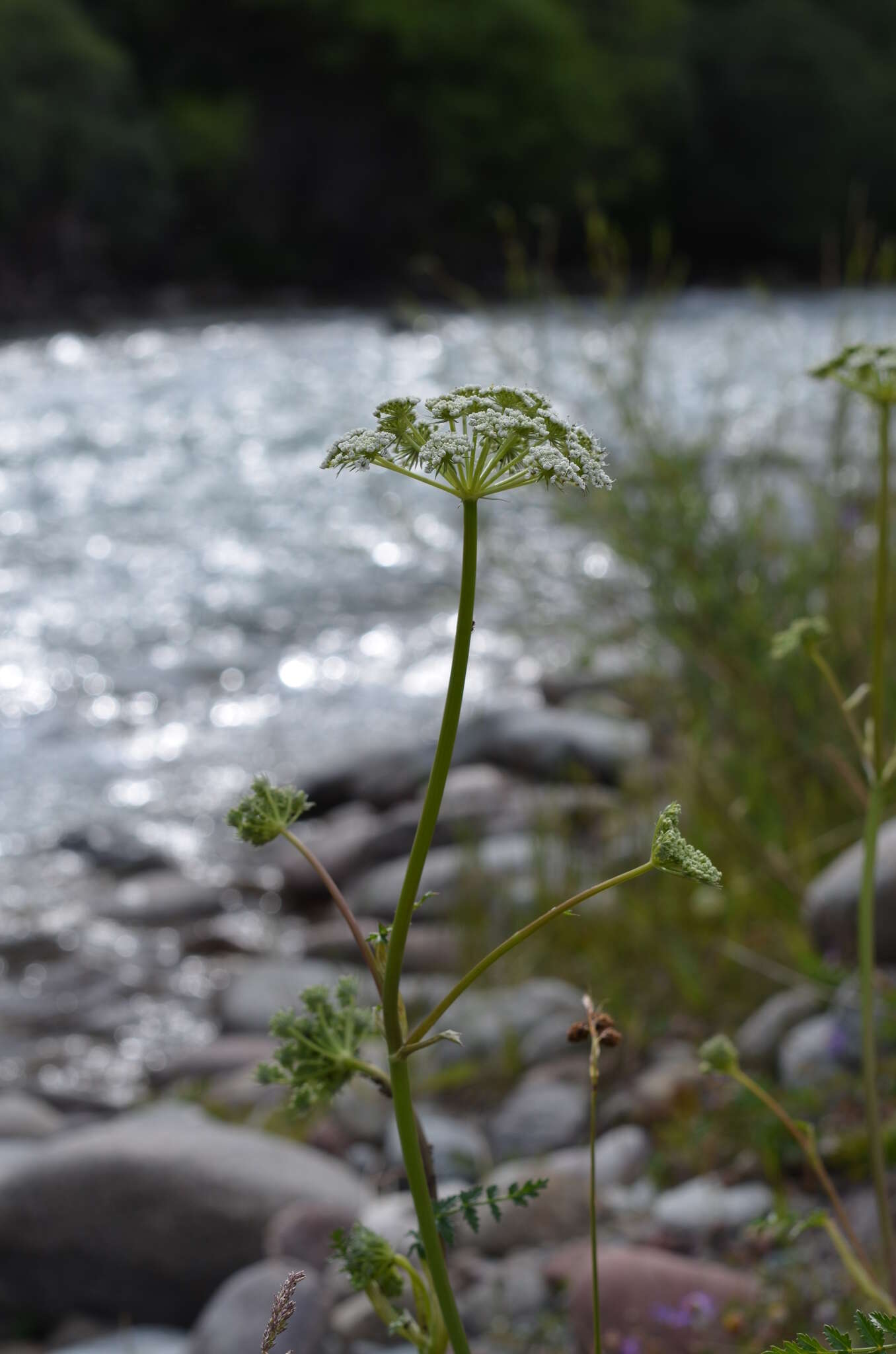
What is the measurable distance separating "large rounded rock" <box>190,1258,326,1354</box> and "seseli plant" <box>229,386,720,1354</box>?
1.21m

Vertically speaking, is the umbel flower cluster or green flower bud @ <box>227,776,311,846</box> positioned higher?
the umbel flower cluster

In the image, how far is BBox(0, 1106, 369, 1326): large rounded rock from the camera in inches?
95.1

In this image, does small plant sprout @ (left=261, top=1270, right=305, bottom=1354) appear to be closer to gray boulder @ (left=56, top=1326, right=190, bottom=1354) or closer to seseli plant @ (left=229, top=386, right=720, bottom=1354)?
seseli plant @ (left=229, top=386, right=720, bottom=1354)

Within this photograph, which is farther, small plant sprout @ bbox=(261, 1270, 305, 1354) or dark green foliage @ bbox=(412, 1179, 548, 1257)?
dark green foliage @ bbox=(412, 1179, 548, 1257)

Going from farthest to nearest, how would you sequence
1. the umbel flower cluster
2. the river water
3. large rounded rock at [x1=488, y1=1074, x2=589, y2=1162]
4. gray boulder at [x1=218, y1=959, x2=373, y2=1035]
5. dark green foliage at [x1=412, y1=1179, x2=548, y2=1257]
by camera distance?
the river water < gray boulder at [x1=218, y1=959, x2=373, y2=1035] < large rounded rock at [x1=488, y1=1074, x2=589, y2=1162] < dark green foliage at [x1=412, y1=1179, x2=548, y2=1257] < the umbel flower cluster

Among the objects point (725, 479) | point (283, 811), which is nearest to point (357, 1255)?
point (283, 811)

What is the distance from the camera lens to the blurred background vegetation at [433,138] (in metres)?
25.0

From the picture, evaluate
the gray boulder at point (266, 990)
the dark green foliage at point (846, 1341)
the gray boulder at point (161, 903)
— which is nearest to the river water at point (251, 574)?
the gray boulder at point (161, 903)

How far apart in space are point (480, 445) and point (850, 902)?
1.96 metres

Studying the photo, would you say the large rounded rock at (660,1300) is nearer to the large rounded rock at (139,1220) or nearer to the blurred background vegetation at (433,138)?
the large rounded rock at (139,1220)

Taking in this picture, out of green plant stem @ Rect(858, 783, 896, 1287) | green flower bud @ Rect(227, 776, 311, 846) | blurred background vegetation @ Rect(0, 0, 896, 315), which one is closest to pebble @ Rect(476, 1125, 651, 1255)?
green plant stem @ Rect(858, 783, 896, 1287)

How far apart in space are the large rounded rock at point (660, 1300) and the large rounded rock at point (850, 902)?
0.71 m

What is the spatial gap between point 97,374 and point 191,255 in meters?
12.3

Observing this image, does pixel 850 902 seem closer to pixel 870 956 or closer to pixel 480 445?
pixel 870 956
